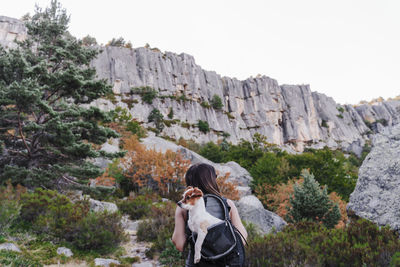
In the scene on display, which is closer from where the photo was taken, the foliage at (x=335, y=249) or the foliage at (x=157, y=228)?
the foliage at (x=335, y=249)

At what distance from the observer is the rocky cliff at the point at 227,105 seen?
45000 mm

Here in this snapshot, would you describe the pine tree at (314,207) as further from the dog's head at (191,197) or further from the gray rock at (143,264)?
the dog's head at (191,197)

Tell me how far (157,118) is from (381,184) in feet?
127

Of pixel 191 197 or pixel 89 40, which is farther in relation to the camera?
pixel 89 40

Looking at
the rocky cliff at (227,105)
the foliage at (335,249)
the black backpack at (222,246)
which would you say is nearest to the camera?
the black backpack at (222,246)

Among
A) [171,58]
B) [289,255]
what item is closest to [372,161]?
[289,255]

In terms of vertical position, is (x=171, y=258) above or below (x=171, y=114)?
below

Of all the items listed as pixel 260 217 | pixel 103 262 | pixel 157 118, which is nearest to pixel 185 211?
pixel 103 262

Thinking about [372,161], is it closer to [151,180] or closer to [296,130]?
[151,180]

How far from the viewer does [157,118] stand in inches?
1660

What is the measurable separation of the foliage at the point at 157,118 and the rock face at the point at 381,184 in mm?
36468

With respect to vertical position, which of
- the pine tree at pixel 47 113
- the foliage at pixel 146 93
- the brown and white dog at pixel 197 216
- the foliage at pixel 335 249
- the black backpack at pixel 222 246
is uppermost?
the foliage at pixel 146 93

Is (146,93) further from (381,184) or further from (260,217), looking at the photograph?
(381,184)

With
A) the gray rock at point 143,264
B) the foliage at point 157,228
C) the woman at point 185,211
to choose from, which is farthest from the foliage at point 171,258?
the woman at point 185,211
